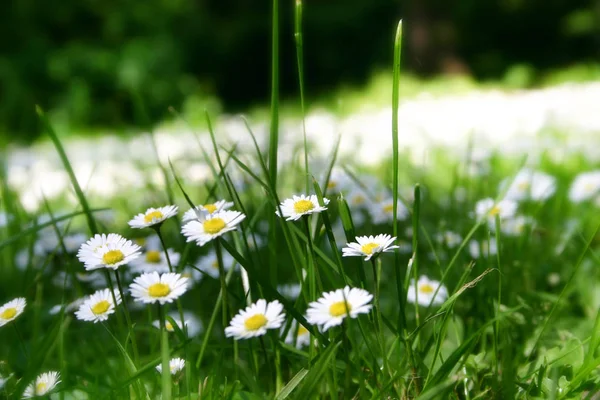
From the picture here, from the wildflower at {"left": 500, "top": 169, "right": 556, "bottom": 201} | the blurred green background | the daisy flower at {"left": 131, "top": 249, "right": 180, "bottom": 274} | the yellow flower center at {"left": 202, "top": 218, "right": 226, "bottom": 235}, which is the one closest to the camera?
the yellow flower center at {"left": 202, "top": 218, "right": 226, "bottom": 235}

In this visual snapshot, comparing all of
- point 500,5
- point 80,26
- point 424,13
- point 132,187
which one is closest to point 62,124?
point 80,26

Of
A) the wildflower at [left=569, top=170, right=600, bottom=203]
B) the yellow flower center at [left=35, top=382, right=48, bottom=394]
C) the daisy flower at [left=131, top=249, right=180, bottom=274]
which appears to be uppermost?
the daisy flower at [left=131, top=249, right=180, bottom=274]

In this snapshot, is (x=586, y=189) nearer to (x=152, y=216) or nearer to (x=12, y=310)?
(x=152, y=216)

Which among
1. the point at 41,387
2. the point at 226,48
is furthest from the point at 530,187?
the point at 226,48

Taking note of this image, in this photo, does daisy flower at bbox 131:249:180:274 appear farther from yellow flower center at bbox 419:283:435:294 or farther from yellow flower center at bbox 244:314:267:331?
yellow flower center at bbox 419:283:435:294

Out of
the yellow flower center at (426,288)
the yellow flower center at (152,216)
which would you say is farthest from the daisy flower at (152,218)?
the yellow flower center at (426,288)

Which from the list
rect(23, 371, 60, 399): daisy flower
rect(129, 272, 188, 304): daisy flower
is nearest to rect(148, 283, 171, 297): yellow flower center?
rect(129, 272, 188, 304): daisy flower

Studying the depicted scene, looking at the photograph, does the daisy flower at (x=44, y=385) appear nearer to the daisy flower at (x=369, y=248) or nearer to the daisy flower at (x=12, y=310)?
the daisy flower at (x=12, y=310)
